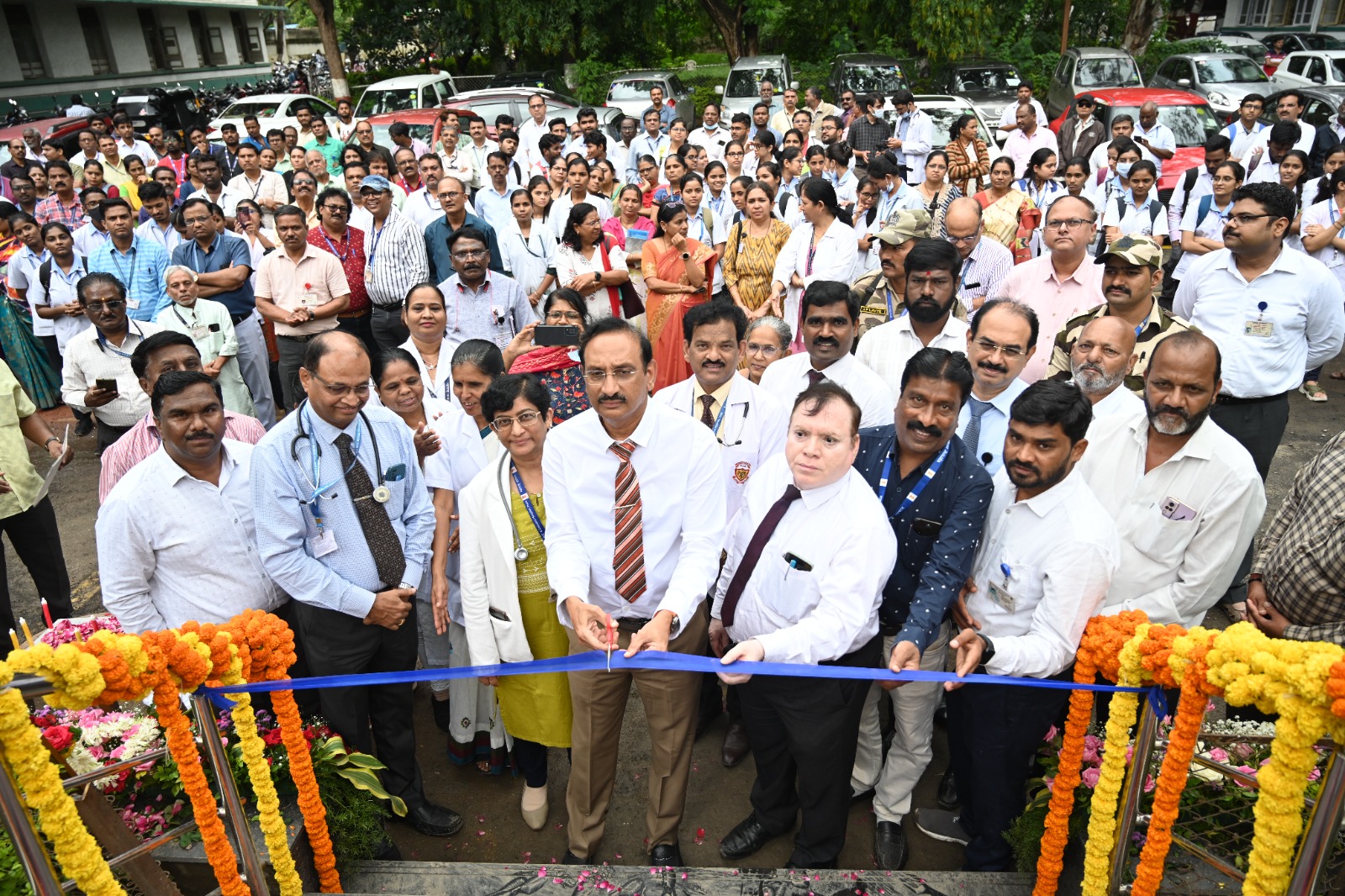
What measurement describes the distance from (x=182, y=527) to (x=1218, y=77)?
2033 cm

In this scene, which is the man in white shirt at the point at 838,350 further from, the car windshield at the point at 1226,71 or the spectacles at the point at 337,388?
the car windshield at the point at 1226,71

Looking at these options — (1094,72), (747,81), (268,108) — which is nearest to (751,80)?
(747,81)

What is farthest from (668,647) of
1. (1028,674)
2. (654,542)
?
(1028,674)

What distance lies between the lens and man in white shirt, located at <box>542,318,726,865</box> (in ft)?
11.0

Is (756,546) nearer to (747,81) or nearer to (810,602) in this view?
(810,602)

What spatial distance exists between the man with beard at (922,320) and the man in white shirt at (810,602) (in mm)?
1596

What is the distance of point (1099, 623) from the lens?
9.32ft

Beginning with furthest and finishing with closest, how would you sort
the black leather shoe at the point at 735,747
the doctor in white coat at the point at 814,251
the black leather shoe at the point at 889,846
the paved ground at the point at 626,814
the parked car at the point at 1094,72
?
the parked car at the point at 1094,72 < the doctor in white coat at the point at 814,251 < the black leather shoe at the point at 735,747 < the paved ground at the point at 626,814 < the black leather shoe at the point at 889,846

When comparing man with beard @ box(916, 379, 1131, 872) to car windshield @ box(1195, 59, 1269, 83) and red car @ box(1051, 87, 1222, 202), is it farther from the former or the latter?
car windshield @ box(1195, 59, 1269, 83)

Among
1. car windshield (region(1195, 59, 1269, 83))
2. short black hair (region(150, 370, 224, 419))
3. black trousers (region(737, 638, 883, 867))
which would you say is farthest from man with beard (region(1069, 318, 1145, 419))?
car windshield (region(1195, 59, 1269, 83))

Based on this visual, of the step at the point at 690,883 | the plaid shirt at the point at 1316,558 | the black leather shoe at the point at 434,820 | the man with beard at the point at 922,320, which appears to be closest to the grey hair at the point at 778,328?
the man with beard at the point at 922,320

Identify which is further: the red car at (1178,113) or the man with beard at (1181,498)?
the red car at (1178,113)

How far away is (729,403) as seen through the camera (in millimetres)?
4270

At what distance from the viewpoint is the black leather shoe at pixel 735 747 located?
14.4 feet
